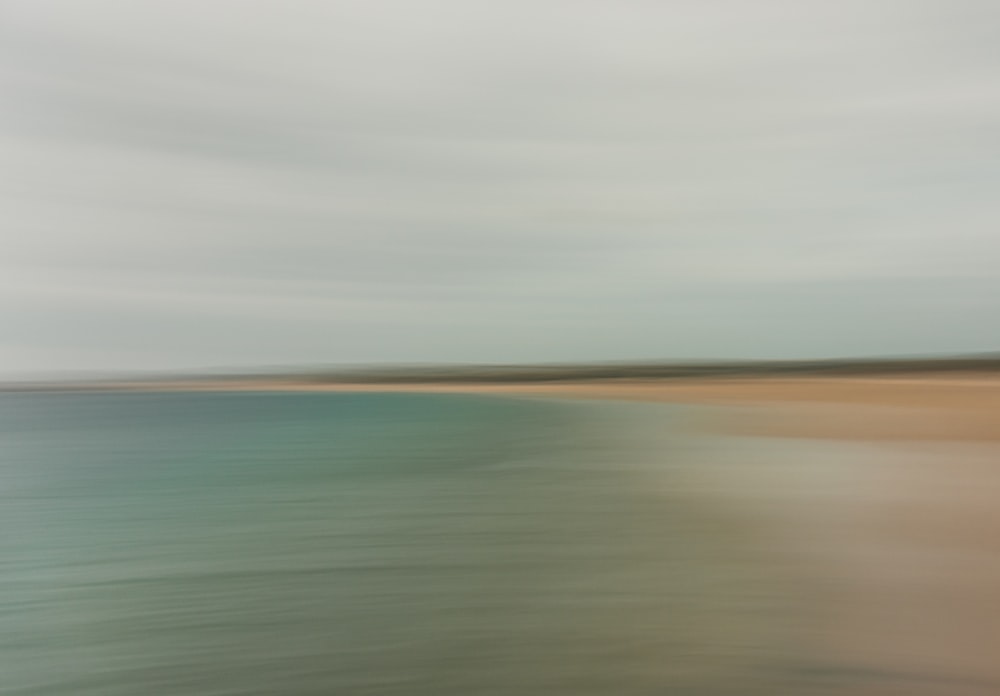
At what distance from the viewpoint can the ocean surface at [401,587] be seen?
1.89 metres

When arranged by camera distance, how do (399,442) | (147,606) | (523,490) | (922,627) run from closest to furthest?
(922,627) → (147,606) → (523,490) → (399,442)

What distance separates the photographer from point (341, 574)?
2.82 metres

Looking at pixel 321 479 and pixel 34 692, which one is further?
pixel 321 479

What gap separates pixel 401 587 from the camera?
2621 mm

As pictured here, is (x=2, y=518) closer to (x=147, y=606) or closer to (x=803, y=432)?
(x=147, y=606)

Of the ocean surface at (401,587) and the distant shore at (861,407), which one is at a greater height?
the distant shore at (861,407)

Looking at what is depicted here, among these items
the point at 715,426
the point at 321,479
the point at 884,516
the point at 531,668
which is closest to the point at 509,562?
the point at 531,668

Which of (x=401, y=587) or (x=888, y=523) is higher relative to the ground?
(x=888, y=523)

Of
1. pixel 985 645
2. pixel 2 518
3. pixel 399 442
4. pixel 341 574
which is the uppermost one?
pixel 399 442

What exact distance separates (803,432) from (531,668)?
3.85 m

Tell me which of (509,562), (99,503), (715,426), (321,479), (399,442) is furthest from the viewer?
(399,442)

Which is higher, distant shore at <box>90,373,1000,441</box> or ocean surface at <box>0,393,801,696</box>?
distant shore at <box>90,373,1000,441</box>

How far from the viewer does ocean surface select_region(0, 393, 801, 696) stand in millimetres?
1888

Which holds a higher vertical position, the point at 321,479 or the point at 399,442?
the point at 399,442
